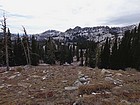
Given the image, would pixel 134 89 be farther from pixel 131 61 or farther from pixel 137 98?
pixel 131 61

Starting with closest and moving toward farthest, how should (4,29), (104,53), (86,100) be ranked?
(86,100) < (4,29) < (104,53)

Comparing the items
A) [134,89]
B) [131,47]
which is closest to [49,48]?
[131,47]

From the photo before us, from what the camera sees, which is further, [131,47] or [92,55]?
[92,55]

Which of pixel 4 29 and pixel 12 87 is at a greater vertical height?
pixel 4 29

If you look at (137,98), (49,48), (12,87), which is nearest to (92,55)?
(49,48)

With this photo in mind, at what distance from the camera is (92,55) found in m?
104

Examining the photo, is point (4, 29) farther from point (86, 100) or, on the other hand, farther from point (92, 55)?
point (92, 55)

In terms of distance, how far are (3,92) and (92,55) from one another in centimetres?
8570

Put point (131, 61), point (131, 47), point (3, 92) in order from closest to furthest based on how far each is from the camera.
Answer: point (3, 92) → point (131, 61) → point (131, 47)

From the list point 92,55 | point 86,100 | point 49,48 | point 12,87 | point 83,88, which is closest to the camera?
point 86,100

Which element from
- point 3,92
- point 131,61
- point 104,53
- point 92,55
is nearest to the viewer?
point 3,92

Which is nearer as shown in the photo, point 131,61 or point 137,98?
point 137,98

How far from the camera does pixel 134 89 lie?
54.4 ft

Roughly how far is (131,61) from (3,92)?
172 ft
